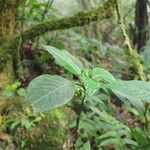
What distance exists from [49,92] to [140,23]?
3.62m

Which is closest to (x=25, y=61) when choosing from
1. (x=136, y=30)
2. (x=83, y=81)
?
(x=136, y=30)

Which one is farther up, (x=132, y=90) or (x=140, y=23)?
(x=132, y=90)

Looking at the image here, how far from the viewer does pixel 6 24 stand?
297 cm

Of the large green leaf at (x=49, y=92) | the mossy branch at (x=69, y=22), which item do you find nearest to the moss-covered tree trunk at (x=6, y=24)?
the mossy branch at (x=69, y=22)

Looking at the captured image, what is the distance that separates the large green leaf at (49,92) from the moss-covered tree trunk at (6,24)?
62.9 inches

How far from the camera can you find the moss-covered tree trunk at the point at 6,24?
2.92 m

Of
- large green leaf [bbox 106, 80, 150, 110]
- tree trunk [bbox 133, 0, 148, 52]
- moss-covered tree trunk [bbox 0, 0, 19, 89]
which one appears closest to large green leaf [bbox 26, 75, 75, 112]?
large green leaf [bbox 106, 80, 150, 110]

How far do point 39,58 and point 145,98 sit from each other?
2.33 metres

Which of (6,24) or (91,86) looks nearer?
(91,86)

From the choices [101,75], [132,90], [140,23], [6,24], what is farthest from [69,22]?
[140,23]

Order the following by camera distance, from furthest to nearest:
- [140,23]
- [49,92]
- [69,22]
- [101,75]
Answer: [140,23], [69,22], [101,75], [49,92]

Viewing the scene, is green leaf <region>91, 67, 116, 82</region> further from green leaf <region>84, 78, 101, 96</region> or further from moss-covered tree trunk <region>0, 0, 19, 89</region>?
moss-covered tree trunk <region>0, 0, 19, 89</region>

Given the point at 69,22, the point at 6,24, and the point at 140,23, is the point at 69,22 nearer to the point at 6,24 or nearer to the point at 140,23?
the point at 6,24

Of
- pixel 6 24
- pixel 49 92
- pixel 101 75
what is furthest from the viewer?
pixel 6 24
